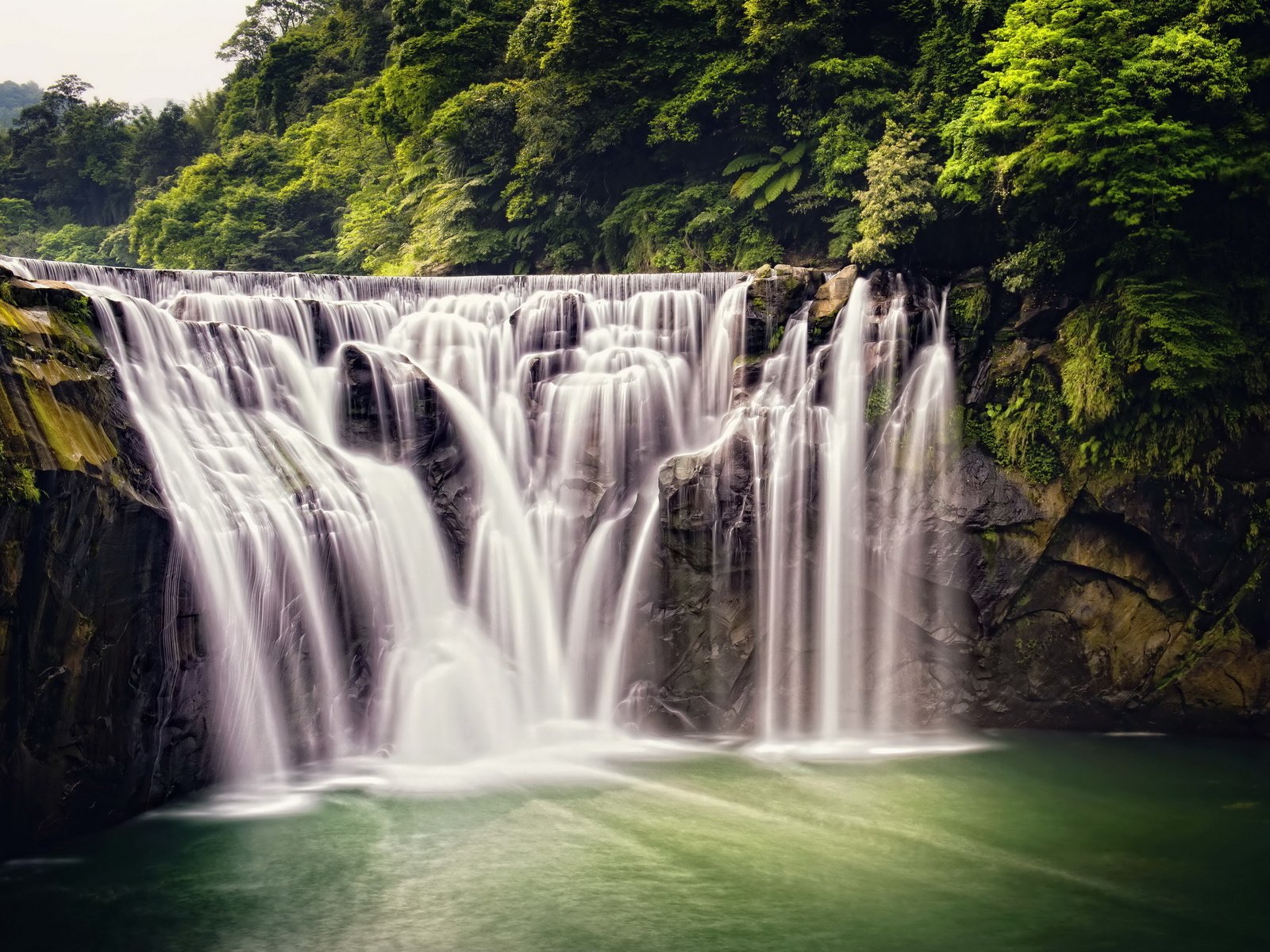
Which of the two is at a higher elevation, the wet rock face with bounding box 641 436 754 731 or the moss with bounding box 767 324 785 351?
the moss with bounding box 767 324 785 351

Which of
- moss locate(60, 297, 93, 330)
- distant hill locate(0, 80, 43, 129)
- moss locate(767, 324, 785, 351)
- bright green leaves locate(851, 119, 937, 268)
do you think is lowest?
moss locate(60, 297, 93, 330)

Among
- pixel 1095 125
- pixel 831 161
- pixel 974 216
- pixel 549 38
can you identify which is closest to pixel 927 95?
pixel 831 161

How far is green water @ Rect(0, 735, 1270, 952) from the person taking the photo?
9.63 meters

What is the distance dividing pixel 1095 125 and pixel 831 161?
810 cm

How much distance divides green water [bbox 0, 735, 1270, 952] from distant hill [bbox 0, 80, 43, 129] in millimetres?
104415

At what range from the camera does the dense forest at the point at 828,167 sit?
14.1 m

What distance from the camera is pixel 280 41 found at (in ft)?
145

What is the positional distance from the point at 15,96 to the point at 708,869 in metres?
121

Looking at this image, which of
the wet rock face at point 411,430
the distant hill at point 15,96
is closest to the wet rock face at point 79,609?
the wet rock face at point 411,430

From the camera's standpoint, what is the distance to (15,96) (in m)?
104

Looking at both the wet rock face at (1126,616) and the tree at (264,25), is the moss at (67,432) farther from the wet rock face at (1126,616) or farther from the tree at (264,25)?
the tree at (264,25)

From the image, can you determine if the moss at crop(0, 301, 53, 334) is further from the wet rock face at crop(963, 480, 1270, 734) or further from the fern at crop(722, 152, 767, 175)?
the fern at crop(722, 152, 767, 175)

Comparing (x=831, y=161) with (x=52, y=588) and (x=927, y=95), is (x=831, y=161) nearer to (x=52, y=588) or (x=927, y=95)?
(x=927, y=95)

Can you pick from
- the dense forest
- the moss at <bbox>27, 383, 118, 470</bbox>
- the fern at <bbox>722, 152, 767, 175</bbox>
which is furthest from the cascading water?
the fern at <bbox>722, 152, 767, 175</bbox>
